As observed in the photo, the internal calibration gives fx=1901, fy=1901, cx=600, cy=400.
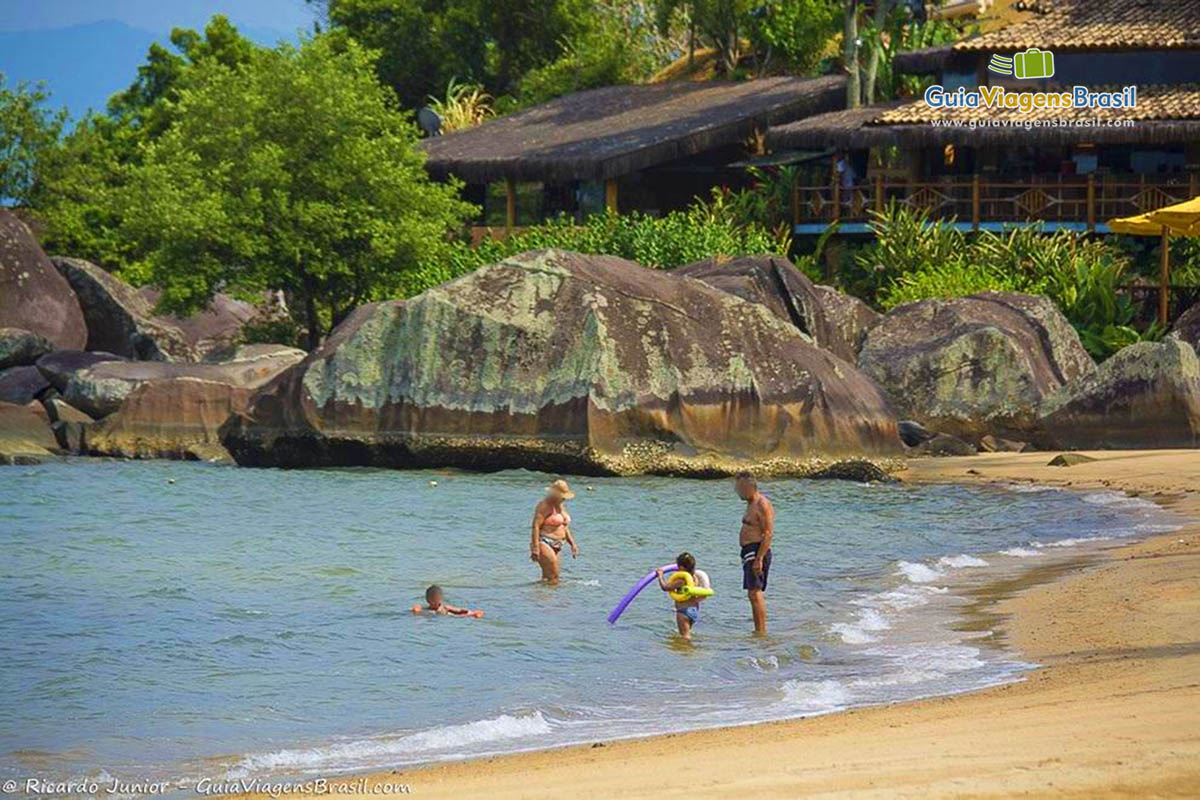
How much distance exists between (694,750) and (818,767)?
1.32 metres

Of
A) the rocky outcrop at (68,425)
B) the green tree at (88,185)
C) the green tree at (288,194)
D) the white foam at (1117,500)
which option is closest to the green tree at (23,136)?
the green tree at (88,185)

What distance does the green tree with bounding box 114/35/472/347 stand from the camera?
A: 35812 millimetres

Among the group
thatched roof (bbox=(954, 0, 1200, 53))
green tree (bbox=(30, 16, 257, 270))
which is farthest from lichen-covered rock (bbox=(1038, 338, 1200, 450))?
green tree (bbox=(30, 16, 257, 270))

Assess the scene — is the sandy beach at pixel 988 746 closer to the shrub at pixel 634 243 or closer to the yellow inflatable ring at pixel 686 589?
the yellow inflatable ring at pixel 686 589

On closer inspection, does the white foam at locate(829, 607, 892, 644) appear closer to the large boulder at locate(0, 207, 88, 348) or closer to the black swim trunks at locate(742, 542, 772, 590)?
the black swim trunks at locate(742, 542, 772, 590)

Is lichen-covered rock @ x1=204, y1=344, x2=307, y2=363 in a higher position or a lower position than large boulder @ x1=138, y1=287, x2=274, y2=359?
lower

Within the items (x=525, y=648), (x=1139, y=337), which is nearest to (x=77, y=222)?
(x=1139, y=337)

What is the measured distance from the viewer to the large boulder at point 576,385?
26.7 metres

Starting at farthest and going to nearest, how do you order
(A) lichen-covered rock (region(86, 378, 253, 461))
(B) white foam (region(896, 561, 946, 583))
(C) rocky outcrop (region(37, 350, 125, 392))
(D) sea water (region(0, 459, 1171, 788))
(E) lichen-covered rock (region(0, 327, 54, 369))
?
1. (E) lichen-covered rock (region(0, 327, 54, 369))
2. (C) rocky outcrop (region(37, 350, 125, 392))
3. (A) lichen-covered rock (region(86, 378, 253, 461))
4. (B) white foam (region(896, 561, 946, 583))
5. (D) sea water (region(0, 459, 1171, 788))

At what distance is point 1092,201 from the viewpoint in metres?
38.2

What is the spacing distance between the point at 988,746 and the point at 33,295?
105 feet

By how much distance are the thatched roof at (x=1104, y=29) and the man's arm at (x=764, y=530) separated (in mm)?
29417

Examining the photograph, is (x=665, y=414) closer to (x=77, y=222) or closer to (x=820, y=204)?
(x=820, y=204)

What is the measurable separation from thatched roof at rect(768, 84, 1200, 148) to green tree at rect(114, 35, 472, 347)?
8.97 meters
